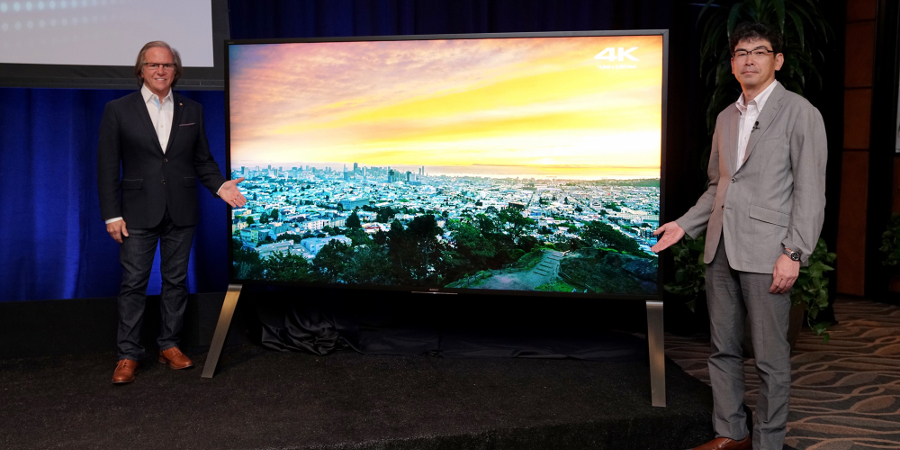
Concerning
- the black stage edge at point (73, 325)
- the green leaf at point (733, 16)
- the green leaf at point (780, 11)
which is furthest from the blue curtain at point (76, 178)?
the green leaf at point (780, 11)

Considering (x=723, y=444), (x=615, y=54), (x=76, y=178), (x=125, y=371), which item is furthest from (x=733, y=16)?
(x=76, y=178)

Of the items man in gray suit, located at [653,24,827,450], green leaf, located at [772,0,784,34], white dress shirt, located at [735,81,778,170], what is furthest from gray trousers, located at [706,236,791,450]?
green leaf, located at [772,0,784,34]

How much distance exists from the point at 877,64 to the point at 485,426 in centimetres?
430

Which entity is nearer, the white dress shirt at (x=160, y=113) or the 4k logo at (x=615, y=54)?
the 4k logo at (x=615, y=54)

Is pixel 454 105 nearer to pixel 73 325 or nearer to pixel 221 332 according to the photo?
pixel 221 332

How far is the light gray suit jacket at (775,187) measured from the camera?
6.48 feet

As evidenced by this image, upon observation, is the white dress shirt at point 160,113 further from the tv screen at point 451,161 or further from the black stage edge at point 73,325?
the black stage edge at point 73,325

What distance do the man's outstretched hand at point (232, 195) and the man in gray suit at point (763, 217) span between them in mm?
1876

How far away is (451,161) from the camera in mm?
2709

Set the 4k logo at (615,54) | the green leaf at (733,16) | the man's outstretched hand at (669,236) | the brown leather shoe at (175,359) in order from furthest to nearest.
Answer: the green leaf at (733,16) < the brown leather shoe at (175,359) < the 4k logo at (615,54) < the man's outstretched hand at (669,236)

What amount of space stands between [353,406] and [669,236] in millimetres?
1332

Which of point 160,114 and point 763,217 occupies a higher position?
point 160,114

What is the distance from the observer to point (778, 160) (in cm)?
203

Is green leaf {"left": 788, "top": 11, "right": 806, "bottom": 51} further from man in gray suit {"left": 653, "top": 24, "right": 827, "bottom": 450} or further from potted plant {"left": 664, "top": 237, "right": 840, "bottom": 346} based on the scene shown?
man in gray suit {"left": 653, "top": 24, "right": 827, "bottom": 450}
